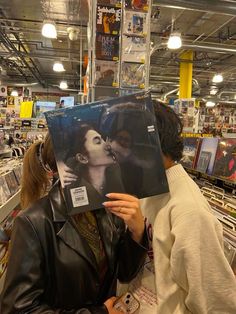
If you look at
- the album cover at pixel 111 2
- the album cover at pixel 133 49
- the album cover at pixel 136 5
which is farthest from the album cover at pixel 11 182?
the album cover at pixel 136 5

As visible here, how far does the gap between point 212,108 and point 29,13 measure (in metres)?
14.1

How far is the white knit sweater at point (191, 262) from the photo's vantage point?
92 cm

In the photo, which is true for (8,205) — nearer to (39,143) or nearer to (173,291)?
(39,143)

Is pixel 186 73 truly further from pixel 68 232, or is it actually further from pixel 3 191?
pixel 68 232

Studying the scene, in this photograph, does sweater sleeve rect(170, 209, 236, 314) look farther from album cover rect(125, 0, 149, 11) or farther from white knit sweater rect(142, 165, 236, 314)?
album cover rect(125, 0, 149, 11)

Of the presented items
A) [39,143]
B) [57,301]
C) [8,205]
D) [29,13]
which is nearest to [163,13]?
[29,13]

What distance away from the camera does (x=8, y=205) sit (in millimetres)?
2561

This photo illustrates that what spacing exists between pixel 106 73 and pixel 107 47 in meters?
0.23

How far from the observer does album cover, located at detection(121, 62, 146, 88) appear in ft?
9.82

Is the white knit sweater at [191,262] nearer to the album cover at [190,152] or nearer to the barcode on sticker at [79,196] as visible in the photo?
the barcode on sticker at [79,196]

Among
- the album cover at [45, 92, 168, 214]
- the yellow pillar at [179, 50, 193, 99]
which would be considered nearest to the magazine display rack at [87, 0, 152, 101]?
the album cover at [45, 92, 168, 214]

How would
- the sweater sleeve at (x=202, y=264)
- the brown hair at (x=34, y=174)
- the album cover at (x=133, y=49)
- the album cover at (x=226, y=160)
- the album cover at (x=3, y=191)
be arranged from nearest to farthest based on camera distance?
the sweater sleeve at (x=202, y=264), the brown hair at (x=34, y=174), the album cover at (x=226, y=160), the album cover at (x=3, y=191), the album cover at (x=133, y=49)

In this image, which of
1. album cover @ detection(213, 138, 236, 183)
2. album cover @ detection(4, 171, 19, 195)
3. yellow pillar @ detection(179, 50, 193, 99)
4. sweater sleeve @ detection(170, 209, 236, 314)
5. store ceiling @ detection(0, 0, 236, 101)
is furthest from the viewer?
yellow pillar @ detection(179, 50, 193, 99)

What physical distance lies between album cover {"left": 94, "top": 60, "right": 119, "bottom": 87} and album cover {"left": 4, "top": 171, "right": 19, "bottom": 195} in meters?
1.16
